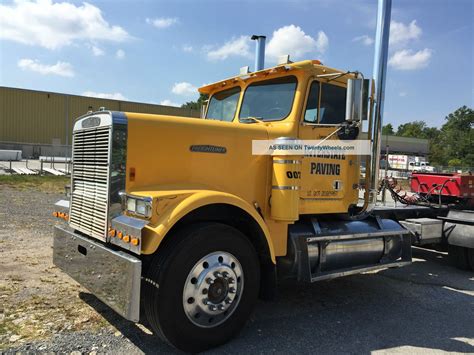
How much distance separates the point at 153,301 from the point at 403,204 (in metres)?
5.38

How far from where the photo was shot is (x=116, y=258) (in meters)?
3.48

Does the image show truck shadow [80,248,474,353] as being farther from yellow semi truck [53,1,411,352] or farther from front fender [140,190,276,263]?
front fender [140,190,276,263]

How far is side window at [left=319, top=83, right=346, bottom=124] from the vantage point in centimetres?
499

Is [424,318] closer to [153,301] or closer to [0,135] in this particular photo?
[153,301]

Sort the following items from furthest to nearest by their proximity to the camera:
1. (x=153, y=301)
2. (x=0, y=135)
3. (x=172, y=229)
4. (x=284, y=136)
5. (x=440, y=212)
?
(x=0, y=135)
(x=440, y=212)
(x=284, y=136)
(x=172, y=229)
(x=153, y=301)

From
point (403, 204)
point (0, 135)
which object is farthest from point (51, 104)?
point (403, 204)

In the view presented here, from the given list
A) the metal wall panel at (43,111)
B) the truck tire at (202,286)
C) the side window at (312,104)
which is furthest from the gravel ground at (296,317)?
the metal wall panel at (43,111)

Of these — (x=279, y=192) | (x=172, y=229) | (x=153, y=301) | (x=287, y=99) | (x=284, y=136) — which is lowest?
(x=153, y=301)

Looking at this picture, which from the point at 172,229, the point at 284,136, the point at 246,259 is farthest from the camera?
the point at 284,136

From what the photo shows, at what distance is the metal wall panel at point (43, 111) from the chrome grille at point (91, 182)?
36069mm

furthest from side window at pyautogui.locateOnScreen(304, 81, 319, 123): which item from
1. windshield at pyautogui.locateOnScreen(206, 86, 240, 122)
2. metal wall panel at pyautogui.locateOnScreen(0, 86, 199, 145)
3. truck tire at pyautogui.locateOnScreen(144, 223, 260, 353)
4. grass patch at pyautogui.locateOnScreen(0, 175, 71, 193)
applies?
metal wall panel at pyautogui.locateOnScreen(0, 86, 199, 145)

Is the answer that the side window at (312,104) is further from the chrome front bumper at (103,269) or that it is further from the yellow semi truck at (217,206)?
the chrome front bumper at (103,269)

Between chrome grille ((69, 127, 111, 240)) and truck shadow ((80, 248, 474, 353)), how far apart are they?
3.32 feet

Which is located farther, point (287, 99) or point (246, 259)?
point (287, 99)
